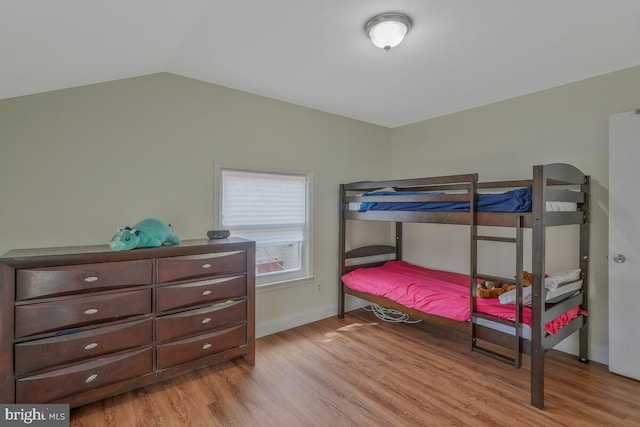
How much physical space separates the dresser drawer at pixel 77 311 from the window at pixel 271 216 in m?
1.03

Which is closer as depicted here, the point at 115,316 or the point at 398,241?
the point at 115,316

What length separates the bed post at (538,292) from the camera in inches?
79.5

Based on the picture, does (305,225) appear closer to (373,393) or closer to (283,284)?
(283,284)

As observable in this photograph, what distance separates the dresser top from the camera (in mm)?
1750

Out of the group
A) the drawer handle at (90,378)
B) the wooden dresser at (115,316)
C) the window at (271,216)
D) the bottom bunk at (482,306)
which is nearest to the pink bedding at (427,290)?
the bottom bunk at (482,306)

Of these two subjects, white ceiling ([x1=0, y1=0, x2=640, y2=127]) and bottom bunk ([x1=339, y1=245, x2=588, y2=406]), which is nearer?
white ceiling ([x1=0, y1=0, x2=640, y2=127])

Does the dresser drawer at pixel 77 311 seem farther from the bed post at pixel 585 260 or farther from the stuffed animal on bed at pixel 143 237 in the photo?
the bed post at pixel 585 260

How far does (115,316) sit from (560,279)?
3.15 meters

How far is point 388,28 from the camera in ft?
6.09

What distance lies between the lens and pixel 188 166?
2725mm

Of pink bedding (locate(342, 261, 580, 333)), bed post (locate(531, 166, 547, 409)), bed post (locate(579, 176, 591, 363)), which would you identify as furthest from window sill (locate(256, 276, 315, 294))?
bed post (locate(579, 176, 591, 363))

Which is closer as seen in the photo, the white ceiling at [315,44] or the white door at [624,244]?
the white ceiling at [315,44]

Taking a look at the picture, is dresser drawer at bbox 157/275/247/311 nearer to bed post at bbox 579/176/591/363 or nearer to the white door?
bed post at bbox 579/176/591/363

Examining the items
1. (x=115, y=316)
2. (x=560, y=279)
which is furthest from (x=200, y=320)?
(x=560, y=279)
